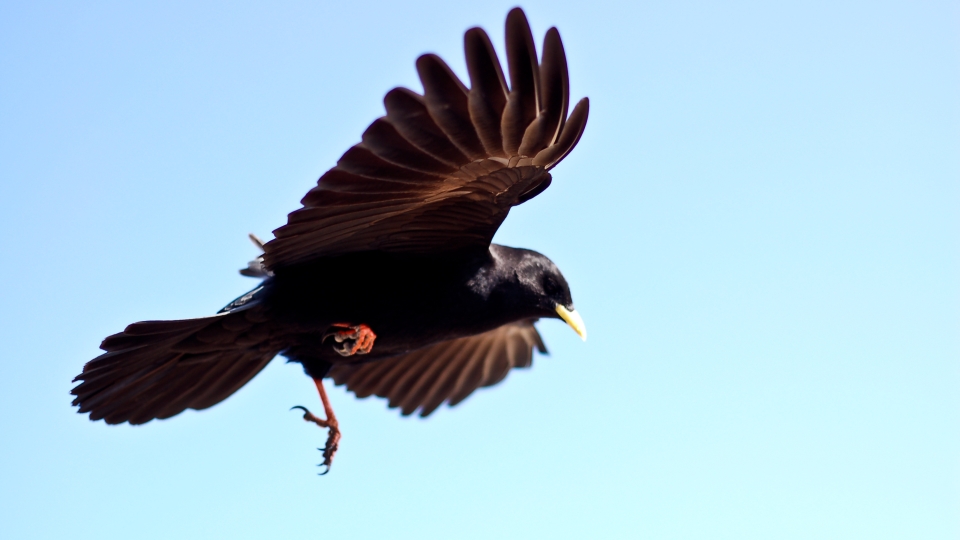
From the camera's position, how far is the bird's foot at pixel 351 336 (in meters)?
5.62

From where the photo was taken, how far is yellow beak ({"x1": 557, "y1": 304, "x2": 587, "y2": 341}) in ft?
21.6

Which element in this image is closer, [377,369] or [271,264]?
[271,264]

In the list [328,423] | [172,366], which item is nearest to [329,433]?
[328,423]

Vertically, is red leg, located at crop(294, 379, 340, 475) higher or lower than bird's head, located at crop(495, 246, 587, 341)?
lower

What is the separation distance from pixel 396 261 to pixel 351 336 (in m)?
0.49

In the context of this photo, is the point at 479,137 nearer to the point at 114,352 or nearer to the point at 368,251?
the point at 368,251

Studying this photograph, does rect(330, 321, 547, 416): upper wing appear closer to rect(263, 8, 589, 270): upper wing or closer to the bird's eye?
the bird's eye

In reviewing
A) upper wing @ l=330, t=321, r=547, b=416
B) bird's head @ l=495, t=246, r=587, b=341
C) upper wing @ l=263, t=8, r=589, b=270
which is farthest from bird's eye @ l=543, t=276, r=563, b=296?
upper wing @ l=330, t=321, r=547, b=416

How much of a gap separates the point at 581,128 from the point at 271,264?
1880 mm

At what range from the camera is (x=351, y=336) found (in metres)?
5.64

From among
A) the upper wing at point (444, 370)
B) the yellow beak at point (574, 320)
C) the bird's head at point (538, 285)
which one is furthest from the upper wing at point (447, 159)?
the upper wing at point (444, 370)

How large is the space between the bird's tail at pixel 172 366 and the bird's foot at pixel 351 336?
38 cm

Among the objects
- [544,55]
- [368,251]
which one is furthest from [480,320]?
[544,55]

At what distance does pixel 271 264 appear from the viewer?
5410mm
